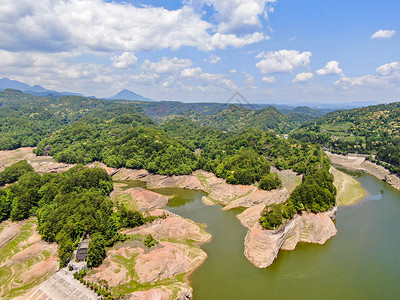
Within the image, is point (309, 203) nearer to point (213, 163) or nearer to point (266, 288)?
point (266, 288)

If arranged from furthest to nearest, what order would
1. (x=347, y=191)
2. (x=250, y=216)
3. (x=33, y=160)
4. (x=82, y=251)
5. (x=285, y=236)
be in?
(x=33, y=160), (x=347, y=191), (x=250, y=216), (x=285, y=236), (x=82, y=251)

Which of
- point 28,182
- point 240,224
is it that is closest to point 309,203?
point 240,224

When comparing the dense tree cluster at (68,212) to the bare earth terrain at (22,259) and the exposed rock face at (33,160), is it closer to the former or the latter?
the bare earth terrain at (22,259)

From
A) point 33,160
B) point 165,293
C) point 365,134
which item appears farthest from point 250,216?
point 365,134

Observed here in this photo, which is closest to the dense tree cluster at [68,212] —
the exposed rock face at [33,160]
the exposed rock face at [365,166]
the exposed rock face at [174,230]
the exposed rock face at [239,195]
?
the exposed rock face at [174,230]

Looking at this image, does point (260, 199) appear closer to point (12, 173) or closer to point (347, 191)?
point (347, 191)
